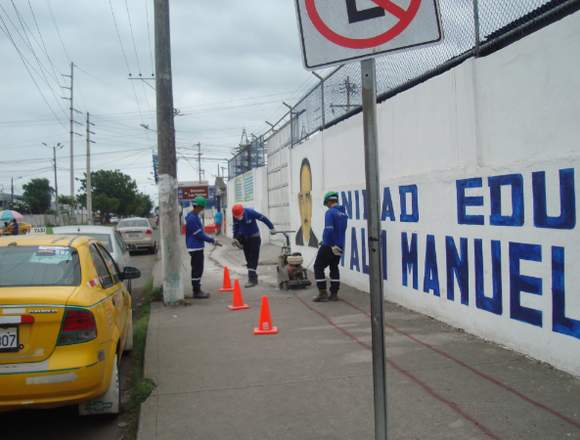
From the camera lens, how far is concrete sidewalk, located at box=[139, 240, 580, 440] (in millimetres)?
4047

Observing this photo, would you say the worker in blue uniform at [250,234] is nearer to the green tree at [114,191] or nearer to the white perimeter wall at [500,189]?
the white perimeter wall at [500,189]

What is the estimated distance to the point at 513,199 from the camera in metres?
5.47

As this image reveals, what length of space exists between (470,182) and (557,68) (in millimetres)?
1655

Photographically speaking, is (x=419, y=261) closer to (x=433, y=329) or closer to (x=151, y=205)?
(x=433, y=329)

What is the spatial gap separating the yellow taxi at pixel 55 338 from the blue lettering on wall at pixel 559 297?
390cm

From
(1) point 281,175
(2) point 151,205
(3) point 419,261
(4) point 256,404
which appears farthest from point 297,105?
(2) point 151,205

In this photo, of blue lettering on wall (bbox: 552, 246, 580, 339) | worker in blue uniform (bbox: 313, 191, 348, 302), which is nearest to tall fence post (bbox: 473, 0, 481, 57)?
blue lettering on wall (bbox: 552, 246, 580, 339)

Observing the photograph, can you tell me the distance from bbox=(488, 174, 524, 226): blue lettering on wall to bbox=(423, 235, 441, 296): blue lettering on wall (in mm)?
1346

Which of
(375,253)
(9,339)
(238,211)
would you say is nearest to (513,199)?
(375,253)

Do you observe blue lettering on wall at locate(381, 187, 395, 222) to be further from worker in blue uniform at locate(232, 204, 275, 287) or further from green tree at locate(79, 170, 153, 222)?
green tree at locate(79, 170, 153, 222)

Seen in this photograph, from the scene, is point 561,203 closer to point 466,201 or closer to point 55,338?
point 466,201

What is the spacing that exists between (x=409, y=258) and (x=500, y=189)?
2357 mm

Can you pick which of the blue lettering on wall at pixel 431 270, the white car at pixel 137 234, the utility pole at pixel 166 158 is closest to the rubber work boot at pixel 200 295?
the utility pole at pixel 166 158

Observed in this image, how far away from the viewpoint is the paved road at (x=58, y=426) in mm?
4401
